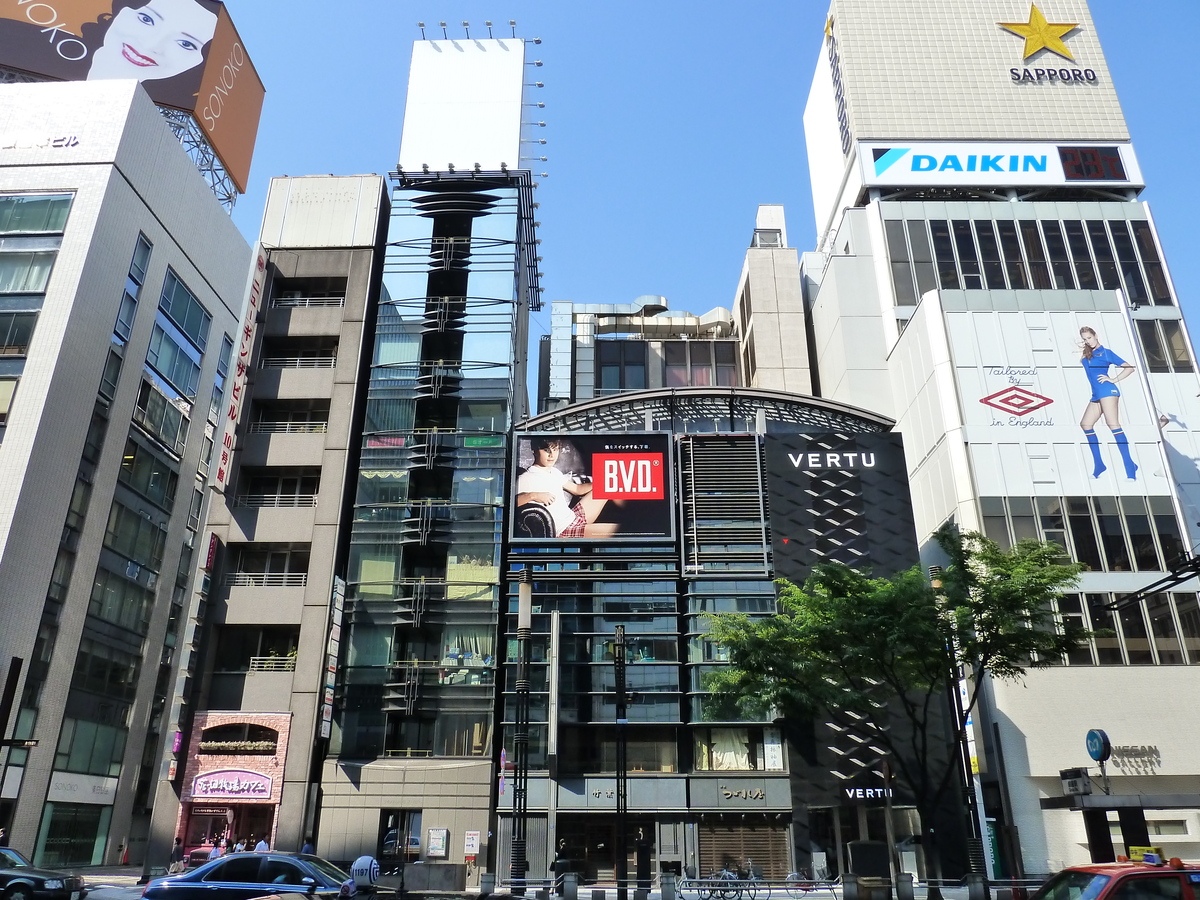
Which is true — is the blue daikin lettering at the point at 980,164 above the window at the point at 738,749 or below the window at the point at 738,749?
above

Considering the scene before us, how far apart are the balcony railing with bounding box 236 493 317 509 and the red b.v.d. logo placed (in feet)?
107

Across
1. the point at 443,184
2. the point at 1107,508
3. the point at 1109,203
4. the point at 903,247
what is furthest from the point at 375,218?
the point at 1109,203

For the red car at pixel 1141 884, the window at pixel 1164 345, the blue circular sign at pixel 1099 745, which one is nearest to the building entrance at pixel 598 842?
the blue circular sign at pixel 1099 745

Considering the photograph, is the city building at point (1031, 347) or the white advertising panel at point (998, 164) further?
the white advertising panel at point (998, 164)

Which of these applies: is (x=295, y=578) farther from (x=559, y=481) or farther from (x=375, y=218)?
(x=375, y=218)

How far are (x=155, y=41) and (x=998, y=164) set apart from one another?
55.0m

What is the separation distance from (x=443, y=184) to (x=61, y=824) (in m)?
36.5

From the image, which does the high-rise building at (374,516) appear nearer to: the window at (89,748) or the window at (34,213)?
the window at (89,748)

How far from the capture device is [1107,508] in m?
41.3

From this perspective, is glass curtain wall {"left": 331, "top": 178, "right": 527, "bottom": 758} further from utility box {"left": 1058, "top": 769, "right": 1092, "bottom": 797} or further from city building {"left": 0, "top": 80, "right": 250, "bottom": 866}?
utility box {"left": 1058, "top": 769, "right": 1092, "bottom": 797}

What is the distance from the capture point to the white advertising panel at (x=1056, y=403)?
138ft

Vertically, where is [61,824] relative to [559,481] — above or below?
below

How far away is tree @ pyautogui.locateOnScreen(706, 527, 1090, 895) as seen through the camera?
26.3m

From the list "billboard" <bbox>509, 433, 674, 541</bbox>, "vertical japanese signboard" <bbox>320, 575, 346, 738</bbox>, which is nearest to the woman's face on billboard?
"billboard" <bbox>509, 433, 674, 541</bbox>
